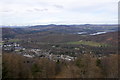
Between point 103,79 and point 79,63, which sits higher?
point 79,63

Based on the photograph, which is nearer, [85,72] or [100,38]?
[85,72]

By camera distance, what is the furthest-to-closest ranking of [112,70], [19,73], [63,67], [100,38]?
[100,38] → [63,67] → [112,70] → [19,73]

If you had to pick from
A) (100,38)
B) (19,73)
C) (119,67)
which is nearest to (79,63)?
(119,67)

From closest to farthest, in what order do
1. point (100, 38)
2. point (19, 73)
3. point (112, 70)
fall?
point (19, 73)
point (112, 70)
point (100, 38)

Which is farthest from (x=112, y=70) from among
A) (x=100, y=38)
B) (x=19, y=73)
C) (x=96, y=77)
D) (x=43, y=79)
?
(x=100, y=38)

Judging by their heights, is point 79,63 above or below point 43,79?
above

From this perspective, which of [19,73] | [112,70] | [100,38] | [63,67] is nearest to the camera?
[19,73]

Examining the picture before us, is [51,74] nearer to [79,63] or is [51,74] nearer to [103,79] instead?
[79,63]

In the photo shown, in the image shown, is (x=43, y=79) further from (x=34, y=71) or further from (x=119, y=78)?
(x=119, y=78)

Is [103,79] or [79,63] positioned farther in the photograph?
[79,63]
